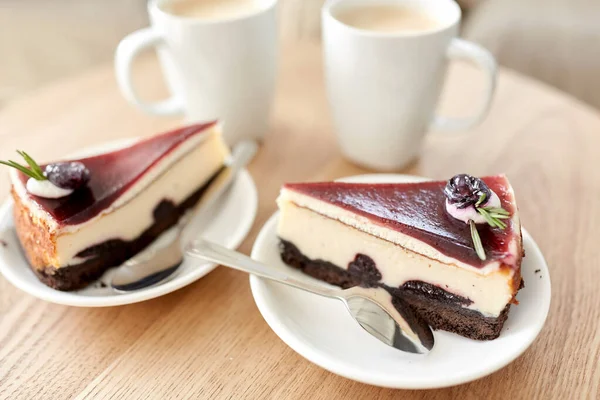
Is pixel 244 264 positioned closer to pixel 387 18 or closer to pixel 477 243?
pixel 477 243

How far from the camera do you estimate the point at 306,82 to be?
160 centimetres

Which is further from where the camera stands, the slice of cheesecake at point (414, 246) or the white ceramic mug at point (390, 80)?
the white ceramic mug at point (390, 80)

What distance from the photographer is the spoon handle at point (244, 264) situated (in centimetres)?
→ 92

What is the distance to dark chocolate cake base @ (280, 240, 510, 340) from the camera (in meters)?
0.86

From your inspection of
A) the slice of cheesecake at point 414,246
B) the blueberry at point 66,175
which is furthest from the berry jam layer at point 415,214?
the blueberry at point 66,175

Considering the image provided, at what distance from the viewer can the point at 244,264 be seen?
93 cm

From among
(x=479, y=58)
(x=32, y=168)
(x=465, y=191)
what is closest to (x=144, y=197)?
(x=32, y=168)

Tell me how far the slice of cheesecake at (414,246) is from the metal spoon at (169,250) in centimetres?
21

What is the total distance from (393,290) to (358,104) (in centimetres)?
44

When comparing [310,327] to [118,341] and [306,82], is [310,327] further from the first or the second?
[306,82]

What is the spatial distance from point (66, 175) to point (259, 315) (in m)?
0.41

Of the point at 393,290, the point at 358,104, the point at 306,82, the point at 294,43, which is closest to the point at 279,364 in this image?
the point at 393,290

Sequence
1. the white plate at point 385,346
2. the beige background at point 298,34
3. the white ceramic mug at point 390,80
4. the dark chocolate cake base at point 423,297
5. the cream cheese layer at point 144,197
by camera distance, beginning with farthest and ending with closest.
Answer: the beige background at point 298,34
the white ceramic mug at point 390,80
the cream cheese layer at point 144,197
the dark chocolate cake base at point 423,297
the white plate at point 385,346

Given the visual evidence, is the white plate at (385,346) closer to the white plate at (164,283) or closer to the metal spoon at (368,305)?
the metal spoon at (368,305)
